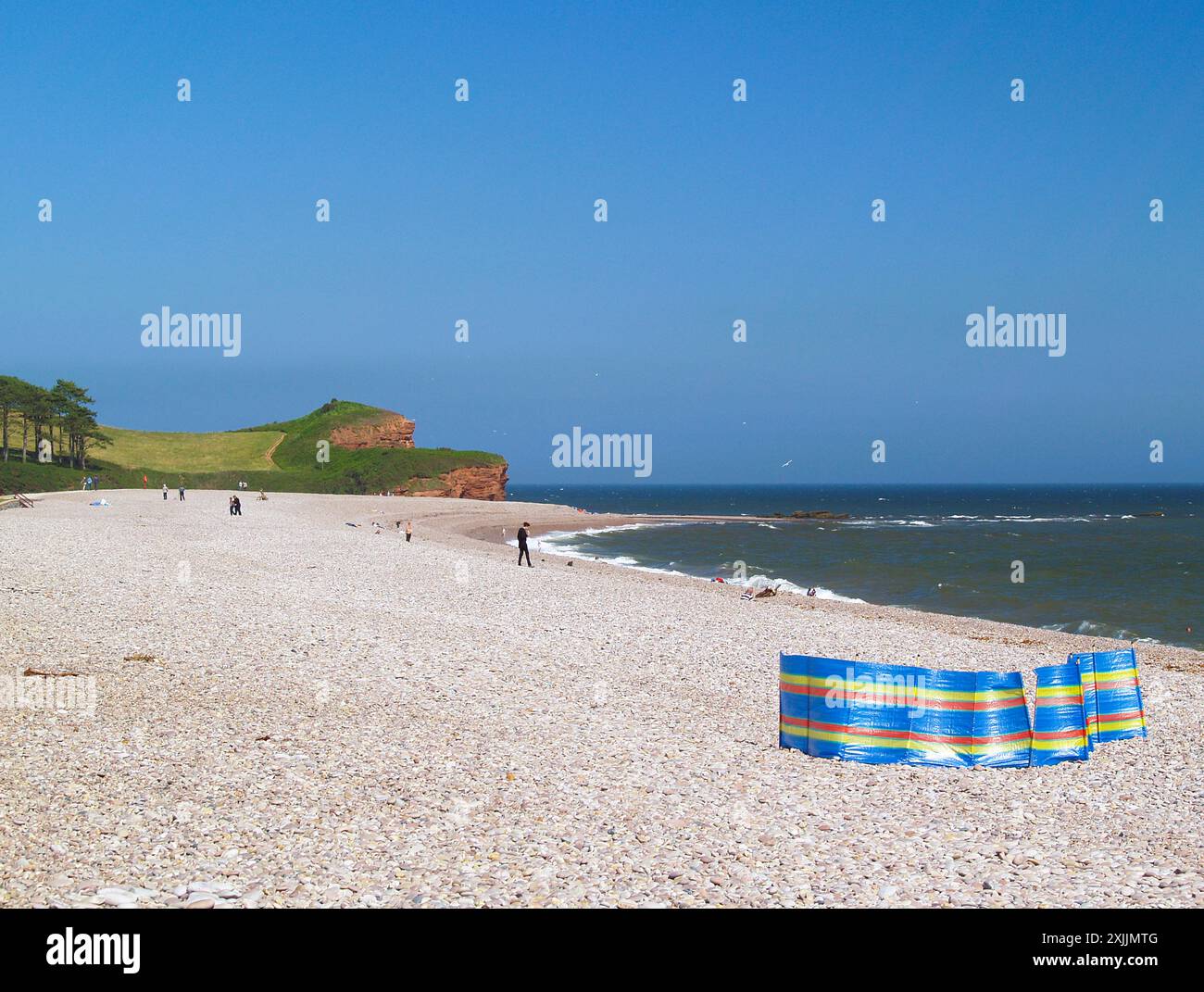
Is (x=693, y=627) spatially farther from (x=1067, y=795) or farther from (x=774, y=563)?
(x=774, y=563)

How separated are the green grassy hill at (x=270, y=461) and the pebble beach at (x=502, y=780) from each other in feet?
253

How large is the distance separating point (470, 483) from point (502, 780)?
4077 inches

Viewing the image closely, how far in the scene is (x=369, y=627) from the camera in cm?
1758

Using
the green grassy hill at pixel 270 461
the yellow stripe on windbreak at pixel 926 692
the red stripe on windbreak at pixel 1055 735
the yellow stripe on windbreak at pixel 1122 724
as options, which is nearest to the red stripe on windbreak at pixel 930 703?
the yellow stripe on windbreak at pixel 926 692

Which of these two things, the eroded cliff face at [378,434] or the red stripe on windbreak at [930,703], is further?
the eroded cliff face at [378,434]

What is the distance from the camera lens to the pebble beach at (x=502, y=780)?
7.12 m

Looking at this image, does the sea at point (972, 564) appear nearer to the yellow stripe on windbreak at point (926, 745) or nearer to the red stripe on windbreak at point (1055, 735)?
the red stripe on windbreak at point (1055, 735)

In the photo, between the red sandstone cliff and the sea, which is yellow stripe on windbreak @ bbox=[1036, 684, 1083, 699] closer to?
the sea

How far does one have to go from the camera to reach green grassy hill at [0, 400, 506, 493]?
9300 cm

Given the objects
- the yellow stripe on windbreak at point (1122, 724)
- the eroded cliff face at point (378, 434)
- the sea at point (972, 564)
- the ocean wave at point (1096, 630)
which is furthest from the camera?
the eroded cliff face at point (378, 434)

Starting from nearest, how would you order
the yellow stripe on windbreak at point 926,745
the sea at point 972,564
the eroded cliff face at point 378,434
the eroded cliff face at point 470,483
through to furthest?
the yellow stripe on windbreak at point 926,745, the sea at point 972,564, the eroded cliff face at point 470,483, the eroded cliff face at point 378,434

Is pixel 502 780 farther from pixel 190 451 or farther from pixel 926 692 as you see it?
pixel 190 451

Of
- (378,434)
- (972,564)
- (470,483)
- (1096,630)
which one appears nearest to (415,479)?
(470,483)

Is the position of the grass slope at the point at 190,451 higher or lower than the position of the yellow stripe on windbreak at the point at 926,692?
higher
